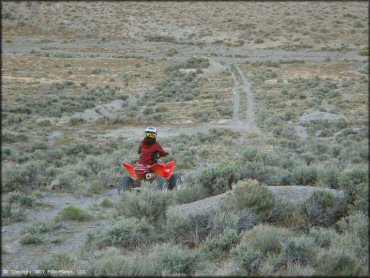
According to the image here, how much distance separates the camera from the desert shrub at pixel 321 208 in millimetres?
7320

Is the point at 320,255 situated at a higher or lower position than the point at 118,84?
higher

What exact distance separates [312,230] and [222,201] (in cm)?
185

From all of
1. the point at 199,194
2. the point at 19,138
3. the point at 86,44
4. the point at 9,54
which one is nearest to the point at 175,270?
the point at 199,194

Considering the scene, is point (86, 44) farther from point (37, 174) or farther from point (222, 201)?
point (222, 201)

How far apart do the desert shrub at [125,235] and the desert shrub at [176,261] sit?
3.57ft

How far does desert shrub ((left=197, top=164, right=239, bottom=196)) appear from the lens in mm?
9539

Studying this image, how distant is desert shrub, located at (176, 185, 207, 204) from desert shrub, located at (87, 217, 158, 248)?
202cm

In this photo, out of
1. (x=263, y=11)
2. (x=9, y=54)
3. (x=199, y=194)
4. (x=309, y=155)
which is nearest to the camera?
(x=199, y=194)

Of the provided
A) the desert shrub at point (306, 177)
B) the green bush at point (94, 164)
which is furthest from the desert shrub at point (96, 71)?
the desert shrub at point (306, 177)

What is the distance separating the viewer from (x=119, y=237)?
21.3 ft

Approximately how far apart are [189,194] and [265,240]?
3423 mm

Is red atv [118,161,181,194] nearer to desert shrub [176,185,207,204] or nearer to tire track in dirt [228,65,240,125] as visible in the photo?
desert shrub [176,185,207,204]

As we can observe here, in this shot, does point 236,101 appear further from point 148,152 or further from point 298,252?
point 298,252

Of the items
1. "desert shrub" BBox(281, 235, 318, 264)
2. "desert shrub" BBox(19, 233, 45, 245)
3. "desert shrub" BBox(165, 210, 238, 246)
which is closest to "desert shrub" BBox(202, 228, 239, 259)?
"desert shrub" BBox(165, 210, 238, 246)
